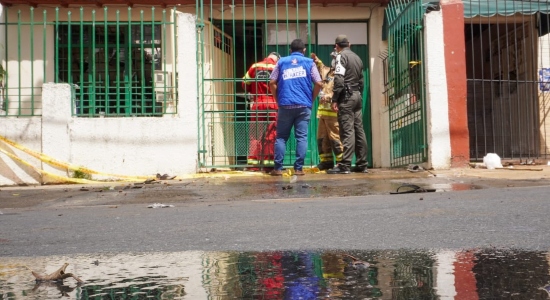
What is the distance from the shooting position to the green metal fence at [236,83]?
12453 millimetres

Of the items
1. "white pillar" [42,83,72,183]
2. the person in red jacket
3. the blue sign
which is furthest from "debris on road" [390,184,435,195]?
the blue sign

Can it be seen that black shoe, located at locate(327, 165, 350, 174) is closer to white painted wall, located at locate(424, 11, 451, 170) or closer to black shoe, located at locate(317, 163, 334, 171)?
black shoe, located at locate(317, 163, 334, 171)

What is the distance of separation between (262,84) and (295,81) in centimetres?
171

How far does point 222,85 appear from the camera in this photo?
13453mm

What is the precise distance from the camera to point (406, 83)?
12539 mm

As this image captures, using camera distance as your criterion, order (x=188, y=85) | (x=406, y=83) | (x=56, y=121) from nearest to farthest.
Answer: (x=56, y=121) < (x=188, y=85) < (x=406, y=83)

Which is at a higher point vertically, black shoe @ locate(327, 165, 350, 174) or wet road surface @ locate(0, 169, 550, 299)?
black shoe @ locate(327, 165, 350, 174)

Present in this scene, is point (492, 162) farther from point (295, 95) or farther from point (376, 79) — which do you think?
point (376, 79)

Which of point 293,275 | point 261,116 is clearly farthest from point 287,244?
point 261,116

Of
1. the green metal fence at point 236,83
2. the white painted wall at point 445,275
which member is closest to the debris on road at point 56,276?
the white painted wall at point 445,275

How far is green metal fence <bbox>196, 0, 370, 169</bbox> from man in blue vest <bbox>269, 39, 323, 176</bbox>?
944mm

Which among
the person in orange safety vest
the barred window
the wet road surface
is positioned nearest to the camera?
the wet road surface

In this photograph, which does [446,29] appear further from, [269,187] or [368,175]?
[269,187]

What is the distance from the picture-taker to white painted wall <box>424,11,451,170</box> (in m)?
11.5
